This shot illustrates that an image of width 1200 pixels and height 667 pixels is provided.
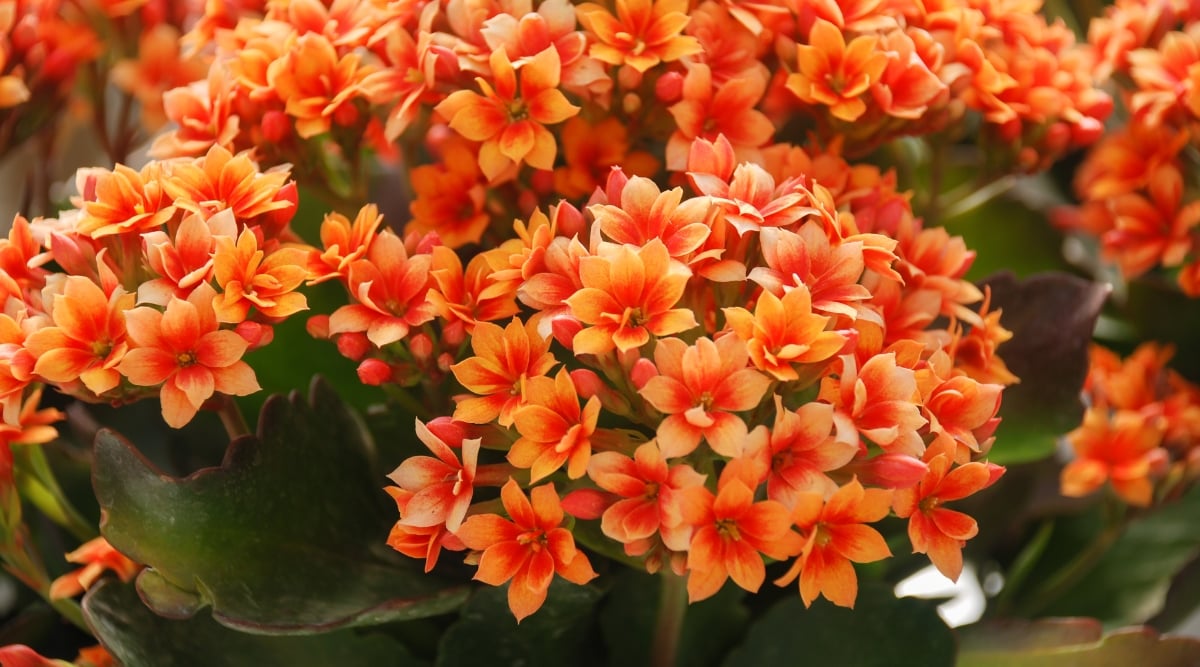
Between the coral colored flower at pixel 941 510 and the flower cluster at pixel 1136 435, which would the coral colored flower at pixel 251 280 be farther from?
the flower cluster at pixel 1136 435

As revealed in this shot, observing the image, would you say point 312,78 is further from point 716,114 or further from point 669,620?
point 669,620

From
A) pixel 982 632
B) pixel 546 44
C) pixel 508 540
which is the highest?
pixel 546 44

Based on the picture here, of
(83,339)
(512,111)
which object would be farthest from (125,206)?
(512,111)

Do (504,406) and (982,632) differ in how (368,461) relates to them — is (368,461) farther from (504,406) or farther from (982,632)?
(982,632)

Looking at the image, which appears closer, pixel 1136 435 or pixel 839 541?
pixel 839 541

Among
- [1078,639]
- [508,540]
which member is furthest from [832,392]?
[1078,639]

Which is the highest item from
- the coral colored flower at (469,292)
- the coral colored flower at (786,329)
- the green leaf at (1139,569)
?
the coral colored flower at (786,329)

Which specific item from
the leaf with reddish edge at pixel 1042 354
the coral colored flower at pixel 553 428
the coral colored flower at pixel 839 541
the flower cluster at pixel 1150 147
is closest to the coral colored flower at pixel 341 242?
the coral colored flower at pixel 553 428
